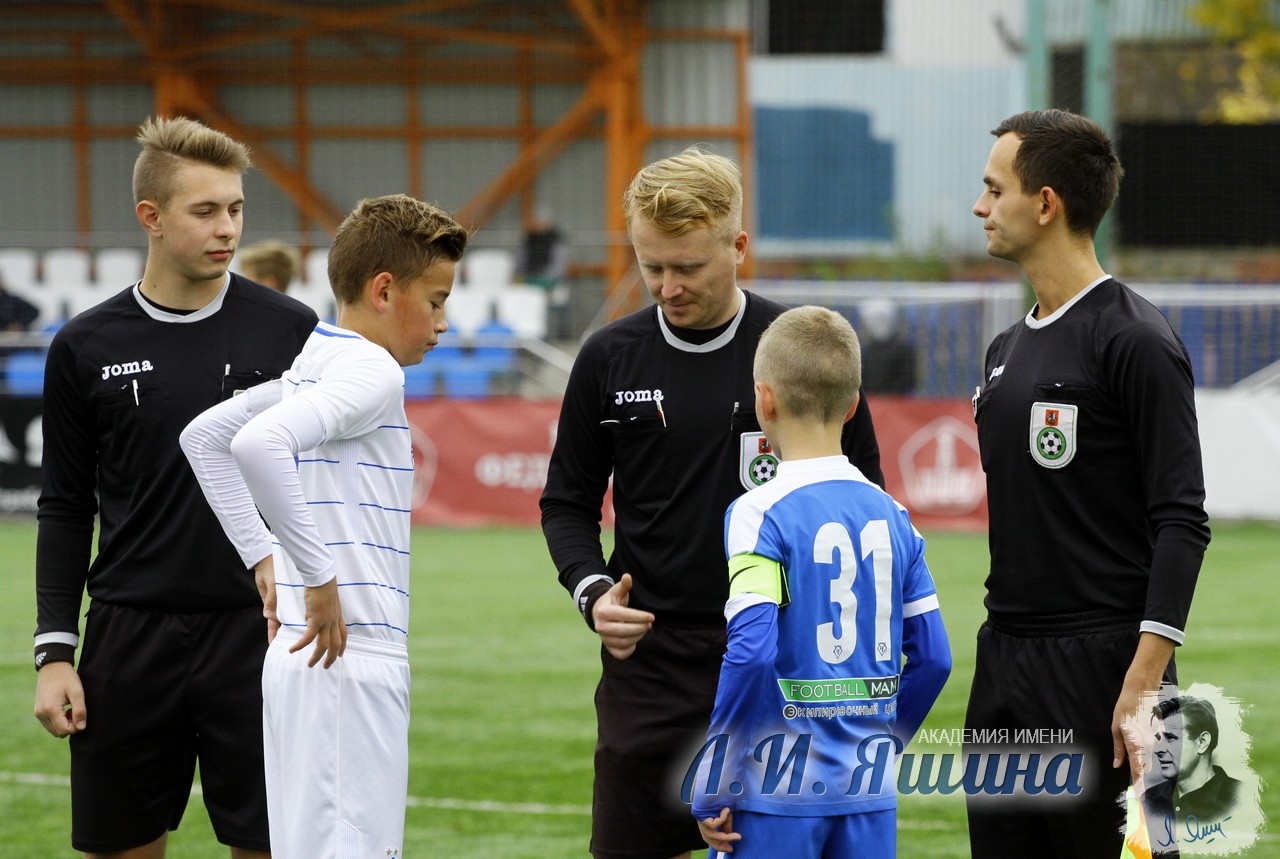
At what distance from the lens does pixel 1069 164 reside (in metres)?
3.65

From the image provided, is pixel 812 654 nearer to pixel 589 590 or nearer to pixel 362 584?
pixel 589 590

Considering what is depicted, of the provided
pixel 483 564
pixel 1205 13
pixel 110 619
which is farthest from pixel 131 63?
pixel 110 619

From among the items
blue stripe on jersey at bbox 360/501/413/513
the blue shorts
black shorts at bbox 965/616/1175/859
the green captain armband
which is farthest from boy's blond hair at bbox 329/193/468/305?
black shorts at bbox 965/616/1175/859

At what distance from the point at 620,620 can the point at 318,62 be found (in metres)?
24.6

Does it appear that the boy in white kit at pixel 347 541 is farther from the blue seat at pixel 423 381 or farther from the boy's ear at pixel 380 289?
the blue seat at pixel 423 381

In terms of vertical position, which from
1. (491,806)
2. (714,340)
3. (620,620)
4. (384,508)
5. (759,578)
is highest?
(714,340)

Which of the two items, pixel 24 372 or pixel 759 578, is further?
pixel 24 372

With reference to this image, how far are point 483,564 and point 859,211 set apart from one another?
1533 cm

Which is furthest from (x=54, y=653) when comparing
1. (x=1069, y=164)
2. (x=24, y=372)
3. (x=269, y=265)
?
(x=24, y=372)

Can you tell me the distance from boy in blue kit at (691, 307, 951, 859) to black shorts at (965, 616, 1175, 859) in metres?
0.47

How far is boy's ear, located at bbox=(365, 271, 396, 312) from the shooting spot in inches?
→ 138

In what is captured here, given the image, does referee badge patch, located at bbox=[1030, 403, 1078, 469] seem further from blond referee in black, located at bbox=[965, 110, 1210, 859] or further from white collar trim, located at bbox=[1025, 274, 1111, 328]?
white collar trim, located at bbox=[1025, 274, 1111, 328]

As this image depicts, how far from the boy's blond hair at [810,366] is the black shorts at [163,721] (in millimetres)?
1642

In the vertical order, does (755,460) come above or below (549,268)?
below
